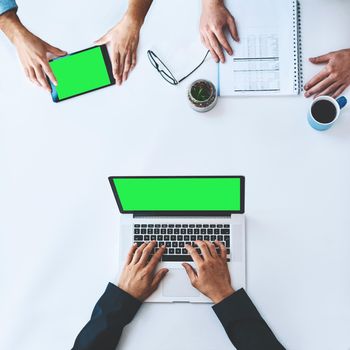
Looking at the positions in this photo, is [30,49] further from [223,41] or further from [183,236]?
[183,236]

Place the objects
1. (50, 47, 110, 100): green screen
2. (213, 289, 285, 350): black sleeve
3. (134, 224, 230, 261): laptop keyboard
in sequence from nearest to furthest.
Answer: (213, 289, 285, 350): black sleeve, (134, 224, 230, 261): laptop keyboard, (50, 47, 110, 100): green screen

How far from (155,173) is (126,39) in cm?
40

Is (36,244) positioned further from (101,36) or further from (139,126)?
(101,36)

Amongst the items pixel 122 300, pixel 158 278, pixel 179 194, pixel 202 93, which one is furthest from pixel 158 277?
pixel 202 93

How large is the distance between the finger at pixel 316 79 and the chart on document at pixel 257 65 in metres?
0.08

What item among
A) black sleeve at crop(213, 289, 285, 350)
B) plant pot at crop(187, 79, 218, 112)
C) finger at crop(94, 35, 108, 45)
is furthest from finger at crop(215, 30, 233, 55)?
black sleeve at crop(213, 289, 285, 350)

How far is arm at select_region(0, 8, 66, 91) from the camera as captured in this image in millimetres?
1205

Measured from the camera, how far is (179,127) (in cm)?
116

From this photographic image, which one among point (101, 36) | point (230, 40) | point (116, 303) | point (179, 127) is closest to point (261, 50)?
point (230, 40)

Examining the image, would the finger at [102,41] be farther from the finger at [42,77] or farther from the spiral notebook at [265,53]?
the spiral notebook at [265,53]

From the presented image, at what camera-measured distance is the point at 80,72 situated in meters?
1.20

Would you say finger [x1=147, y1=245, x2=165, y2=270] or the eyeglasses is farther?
the eyeglasses

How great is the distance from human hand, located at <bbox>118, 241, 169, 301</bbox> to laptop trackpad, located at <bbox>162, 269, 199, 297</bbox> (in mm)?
18

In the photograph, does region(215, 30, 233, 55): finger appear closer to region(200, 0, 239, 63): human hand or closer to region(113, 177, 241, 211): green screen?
region(200, 0, 239, 63): human hand
